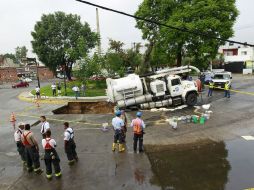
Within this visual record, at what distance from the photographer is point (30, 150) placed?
10820mm

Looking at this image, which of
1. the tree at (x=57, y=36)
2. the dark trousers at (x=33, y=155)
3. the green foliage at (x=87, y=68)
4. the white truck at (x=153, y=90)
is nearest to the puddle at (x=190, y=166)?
the dark trousers at (x=33, y=155)

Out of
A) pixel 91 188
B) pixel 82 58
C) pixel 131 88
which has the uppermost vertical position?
pixel 82 58

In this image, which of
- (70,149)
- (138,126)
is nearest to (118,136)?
(138,126)

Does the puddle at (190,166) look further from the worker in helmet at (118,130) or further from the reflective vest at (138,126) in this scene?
the worker in helmet at (118,130)

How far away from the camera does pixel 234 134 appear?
1458 cm

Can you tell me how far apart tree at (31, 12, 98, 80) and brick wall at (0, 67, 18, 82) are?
2910 centimetres

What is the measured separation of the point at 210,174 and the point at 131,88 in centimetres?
1279

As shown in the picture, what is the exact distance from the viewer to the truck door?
22634mm

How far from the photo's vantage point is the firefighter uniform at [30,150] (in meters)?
10.7

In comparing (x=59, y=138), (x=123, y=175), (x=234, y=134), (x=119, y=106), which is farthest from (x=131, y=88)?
(x=123, y=175)

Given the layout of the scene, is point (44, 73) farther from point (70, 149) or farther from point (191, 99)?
point (70, 149)

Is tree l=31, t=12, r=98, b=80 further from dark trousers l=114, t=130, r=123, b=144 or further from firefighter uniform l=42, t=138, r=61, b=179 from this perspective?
firefighter uniform l=42, t=138, r=61, b=179

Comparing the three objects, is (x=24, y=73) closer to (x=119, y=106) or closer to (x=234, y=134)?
(x=119, y=106)

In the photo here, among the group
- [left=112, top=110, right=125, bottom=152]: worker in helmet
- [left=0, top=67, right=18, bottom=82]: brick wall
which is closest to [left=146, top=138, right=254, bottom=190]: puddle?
[left=112, top=110, right=125, bottom=152]: worker in helmet
